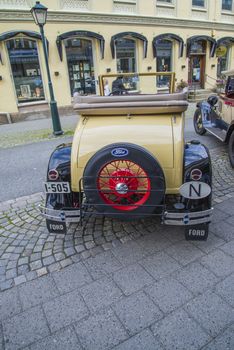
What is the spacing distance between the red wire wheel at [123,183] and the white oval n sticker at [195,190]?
15.0 inches

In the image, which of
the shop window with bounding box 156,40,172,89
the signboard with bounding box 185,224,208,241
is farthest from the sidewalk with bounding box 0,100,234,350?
the shop window with bounding box 156,40,172,89

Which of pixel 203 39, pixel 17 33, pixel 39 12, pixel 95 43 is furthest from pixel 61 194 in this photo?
pixel 203 39

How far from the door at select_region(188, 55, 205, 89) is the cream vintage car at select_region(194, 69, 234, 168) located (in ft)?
38.1

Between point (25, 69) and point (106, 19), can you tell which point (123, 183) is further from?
point (106, 19)

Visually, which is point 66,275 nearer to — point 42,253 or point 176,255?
point 42,253

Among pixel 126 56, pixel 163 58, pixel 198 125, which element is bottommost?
pixel 198 125

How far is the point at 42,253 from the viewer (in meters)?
2.91

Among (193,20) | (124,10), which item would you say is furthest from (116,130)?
(193,20)

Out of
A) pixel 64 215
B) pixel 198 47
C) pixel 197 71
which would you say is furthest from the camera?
pixel 197 71

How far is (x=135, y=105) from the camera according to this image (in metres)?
2.90

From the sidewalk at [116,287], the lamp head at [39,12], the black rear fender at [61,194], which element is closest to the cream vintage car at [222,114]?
the sidewalk at [116,287]

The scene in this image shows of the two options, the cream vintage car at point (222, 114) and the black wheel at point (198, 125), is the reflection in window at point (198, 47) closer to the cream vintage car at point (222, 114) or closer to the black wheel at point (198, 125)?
the black wheel at point (198, 125)

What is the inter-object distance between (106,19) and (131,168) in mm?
13174

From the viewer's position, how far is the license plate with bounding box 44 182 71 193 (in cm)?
281
